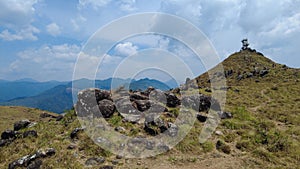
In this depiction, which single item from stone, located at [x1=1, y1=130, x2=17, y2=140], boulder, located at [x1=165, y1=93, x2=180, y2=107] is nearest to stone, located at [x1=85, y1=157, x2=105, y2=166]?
stone, located at [x1=1, y1=130, x2=17, y2=140]

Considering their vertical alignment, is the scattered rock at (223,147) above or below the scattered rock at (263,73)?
below

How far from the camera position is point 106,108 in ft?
85.9

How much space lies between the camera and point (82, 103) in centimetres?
2659

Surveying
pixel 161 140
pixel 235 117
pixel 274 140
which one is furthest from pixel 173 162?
pixel 235 117

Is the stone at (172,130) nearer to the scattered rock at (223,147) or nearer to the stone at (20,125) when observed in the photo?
the scattered rock at (223,147)

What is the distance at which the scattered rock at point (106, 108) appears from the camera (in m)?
25.7

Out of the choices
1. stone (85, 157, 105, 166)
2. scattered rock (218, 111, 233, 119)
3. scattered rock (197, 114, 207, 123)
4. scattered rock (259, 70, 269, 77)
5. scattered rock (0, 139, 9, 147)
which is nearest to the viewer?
stone (85, 157, 105, 166)

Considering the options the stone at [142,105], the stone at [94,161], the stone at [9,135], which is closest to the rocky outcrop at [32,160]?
the stone at [94,161]

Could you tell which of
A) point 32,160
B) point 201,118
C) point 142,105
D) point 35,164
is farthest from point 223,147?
point 32,160

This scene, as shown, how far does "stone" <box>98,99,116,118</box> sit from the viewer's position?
2575 centimetres

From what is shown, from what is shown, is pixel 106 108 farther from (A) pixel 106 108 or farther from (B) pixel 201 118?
(B) pixel 201 118

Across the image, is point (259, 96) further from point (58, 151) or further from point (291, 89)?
point (58, 151)

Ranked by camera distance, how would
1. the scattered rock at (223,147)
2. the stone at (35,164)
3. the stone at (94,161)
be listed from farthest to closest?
the scattered rock at (223,147)
the stone at (94,161)
the stone at (35,164)

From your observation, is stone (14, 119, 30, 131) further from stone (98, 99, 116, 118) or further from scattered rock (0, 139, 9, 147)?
stone (98, 99, 116, 118)
